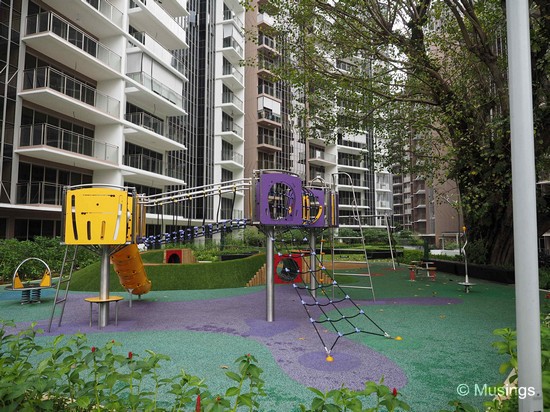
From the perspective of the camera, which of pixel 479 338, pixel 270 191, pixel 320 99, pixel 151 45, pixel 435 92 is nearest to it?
pixel 479 338

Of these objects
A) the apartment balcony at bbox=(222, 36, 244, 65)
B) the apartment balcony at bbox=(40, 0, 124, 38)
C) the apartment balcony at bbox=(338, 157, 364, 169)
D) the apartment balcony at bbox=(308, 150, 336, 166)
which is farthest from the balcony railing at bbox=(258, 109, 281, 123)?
the apartment balcony at bbox=(40, 0, 124, 38)

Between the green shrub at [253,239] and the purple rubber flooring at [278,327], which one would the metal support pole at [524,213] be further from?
the green shrub at [253,239]

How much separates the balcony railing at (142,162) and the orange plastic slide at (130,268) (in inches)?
648

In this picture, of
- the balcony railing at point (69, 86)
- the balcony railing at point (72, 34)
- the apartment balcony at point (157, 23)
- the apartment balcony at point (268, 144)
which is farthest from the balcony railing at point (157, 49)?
the apartment balcony at point (268, 144)

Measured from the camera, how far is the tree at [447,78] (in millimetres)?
12242

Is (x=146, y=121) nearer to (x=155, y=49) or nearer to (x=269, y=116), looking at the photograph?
(x=155, y=49)

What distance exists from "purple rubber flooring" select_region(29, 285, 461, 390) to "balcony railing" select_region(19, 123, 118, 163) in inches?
405

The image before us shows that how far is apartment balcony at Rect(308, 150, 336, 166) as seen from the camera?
5162cm

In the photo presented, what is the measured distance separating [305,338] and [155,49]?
2650cm

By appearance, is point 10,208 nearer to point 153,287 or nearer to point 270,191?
point 153,287

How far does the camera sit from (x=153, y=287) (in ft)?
42.9

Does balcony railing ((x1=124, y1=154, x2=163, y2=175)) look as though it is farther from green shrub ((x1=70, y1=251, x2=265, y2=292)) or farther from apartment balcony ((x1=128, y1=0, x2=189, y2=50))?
green shrub ((x1=70, y1=251, x2=265, y2=292))

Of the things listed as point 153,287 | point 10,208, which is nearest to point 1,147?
point 10,208

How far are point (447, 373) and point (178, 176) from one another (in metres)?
28.1
